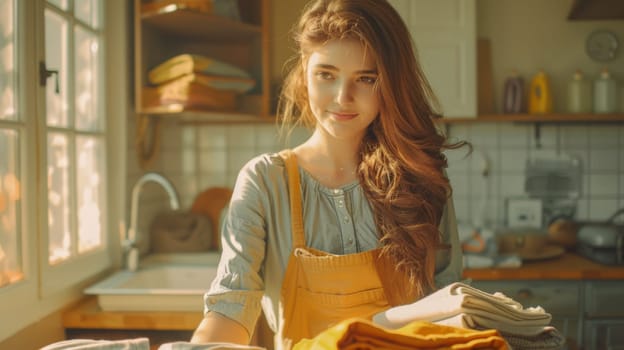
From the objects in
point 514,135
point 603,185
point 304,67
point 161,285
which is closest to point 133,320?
point 161,285

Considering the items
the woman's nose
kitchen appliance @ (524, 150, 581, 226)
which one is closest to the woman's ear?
the woman's nose

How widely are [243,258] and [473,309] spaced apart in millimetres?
420

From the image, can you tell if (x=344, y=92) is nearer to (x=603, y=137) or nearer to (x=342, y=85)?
(x=342, y=85)

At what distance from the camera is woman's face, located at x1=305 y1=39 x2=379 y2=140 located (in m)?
0.99

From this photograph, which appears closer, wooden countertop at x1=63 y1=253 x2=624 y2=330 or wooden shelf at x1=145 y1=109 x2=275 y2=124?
→ wooden countertop at x1=63 y1=253 x2=624 y2=330

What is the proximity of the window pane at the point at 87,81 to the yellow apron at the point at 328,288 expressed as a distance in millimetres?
1054

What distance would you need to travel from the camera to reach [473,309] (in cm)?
71

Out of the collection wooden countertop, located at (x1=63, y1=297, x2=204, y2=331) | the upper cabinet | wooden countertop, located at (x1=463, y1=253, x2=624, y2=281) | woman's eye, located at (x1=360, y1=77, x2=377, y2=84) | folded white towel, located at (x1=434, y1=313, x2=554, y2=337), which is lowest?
wooden countertop, located at (x1=63, y1=297, x2=204, y2=331)

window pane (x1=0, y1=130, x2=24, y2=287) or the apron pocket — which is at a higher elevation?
window pane (x1=0, y1=130, x2=24, y2=287)

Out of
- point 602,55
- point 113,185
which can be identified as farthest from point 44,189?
point 602,55

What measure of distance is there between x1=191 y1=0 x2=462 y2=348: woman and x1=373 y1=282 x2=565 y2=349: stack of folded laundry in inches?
11.6

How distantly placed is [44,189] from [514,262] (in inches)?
60.8

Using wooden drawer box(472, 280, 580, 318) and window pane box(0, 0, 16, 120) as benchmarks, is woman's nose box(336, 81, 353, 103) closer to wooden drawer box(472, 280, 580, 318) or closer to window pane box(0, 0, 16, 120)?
window pane box(0, 0, 16, 120)

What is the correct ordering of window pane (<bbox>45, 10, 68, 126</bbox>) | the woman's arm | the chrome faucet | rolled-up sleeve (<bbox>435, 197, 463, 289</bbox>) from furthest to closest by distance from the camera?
the chrome faucet < window pane (<bbox>45, 10, 68, 126</bbox>) < rolled-up sleeve (<bbox>435, 197, 463, 289</bbox>) < the woman's arm
